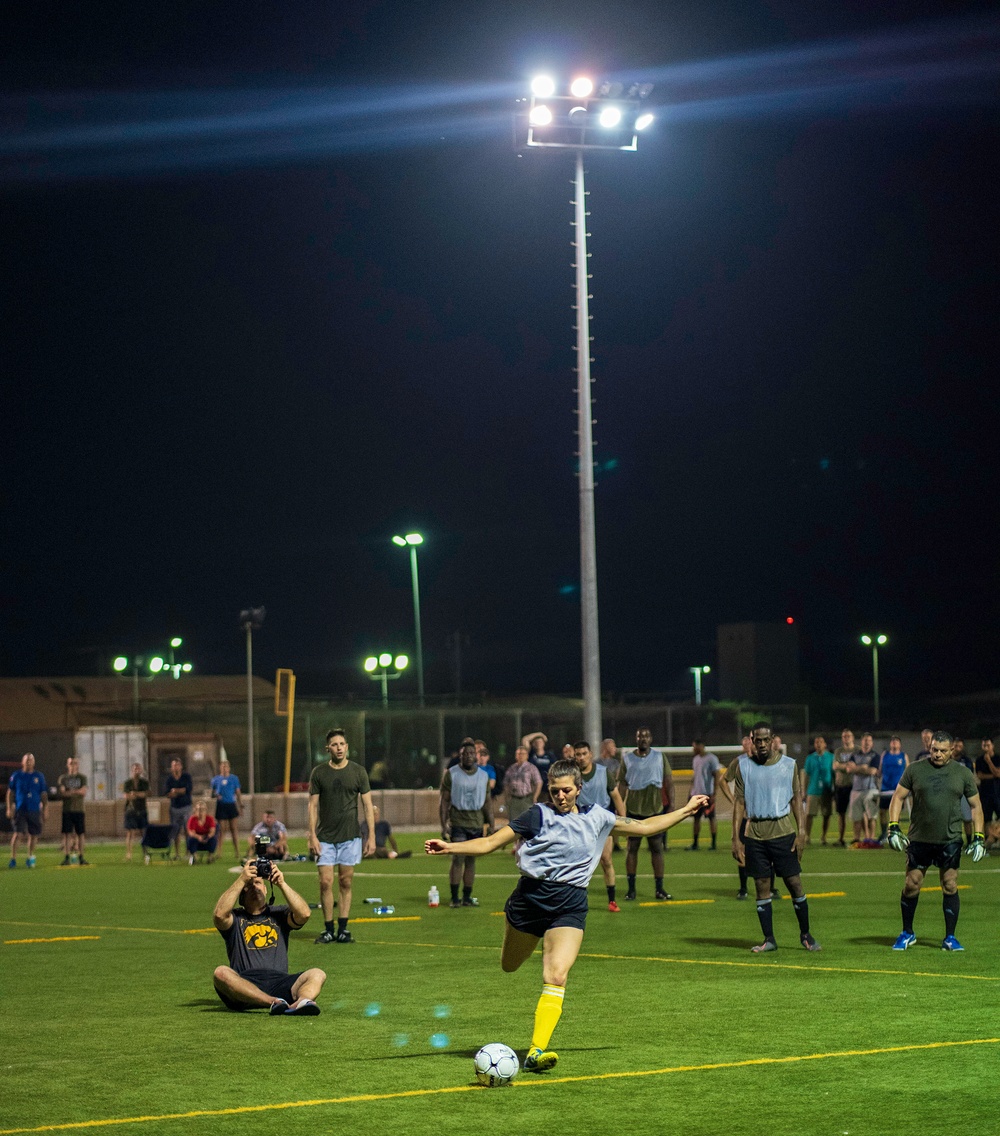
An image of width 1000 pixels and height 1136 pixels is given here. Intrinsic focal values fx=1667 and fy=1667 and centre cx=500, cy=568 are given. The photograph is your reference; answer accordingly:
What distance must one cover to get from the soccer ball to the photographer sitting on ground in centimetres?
295

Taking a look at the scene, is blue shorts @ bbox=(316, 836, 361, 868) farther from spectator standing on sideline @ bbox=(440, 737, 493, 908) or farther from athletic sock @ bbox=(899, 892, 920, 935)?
athletic sock @ bbox=(899, 892, 920, 935)

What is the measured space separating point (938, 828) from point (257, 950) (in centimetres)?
630

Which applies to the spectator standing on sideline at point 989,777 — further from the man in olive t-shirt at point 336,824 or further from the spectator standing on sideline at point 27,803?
the spectator standing on sideline at point 27,803

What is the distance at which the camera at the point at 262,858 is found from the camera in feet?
37.1

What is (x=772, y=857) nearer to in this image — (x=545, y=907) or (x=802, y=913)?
(x=802, y=913)

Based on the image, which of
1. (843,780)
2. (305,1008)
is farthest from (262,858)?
(843,780)

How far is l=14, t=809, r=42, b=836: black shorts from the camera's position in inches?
1251

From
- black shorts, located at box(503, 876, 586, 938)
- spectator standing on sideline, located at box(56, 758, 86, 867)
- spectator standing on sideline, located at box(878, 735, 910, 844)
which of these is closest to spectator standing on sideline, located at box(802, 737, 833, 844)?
spectator standing on sideline, located at box(878, 735, 910, 844)

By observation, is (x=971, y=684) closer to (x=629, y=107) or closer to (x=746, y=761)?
(x=629, y=107)

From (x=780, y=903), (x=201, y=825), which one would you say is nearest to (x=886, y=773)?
(x=780, y=903)

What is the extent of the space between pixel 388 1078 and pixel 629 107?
26500mm

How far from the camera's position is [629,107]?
107 ft

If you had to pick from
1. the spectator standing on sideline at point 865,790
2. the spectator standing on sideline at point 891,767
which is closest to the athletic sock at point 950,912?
the spectator standing on sideline at point 891,767

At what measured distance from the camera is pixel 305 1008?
1125cm
